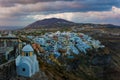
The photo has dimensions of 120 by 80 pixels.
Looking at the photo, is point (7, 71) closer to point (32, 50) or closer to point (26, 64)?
point (26, 64)

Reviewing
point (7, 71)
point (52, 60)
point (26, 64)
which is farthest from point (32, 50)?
point (52, 60)

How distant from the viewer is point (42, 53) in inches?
2254

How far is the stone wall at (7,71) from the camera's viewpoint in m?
32.4

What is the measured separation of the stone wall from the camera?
32.4m

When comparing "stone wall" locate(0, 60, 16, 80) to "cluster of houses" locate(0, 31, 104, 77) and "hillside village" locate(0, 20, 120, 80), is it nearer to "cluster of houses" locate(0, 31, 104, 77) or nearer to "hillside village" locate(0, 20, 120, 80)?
"hillside village" locate(0, 20, 120, 80)

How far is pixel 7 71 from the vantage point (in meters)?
33.0

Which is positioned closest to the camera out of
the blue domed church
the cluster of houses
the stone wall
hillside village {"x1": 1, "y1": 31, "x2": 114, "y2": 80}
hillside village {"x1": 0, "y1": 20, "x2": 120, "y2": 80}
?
the stone wall

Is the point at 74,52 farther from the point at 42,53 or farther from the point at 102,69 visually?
the point at 42,53

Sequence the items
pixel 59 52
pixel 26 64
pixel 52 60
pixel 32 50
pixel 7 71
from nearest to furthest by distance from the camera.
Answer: pixel 7 71 < pixel 26 64 < pixel 32 50 < pixel 52 60 < pixel 59 52

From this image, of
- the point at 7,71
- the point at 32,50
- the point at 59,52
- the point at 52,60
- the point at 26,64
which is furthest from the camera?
the point at 59,52

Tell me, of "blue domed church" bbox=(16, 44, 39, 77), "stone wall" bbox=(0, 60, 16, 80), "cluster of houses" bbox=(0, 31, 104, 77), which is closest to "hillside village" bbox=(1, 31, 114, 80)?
"cluster of houses" bbox=(0, 31, 104, 77)

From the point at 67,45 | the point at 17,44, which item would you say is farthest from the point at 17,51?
the point at 67,45

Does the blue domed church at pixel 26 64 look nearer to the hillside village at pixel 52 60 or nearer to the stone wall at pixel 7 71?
the hillside village at pixel 52 60

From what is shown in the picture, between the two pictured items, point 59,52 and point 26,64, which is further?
point 59,52
